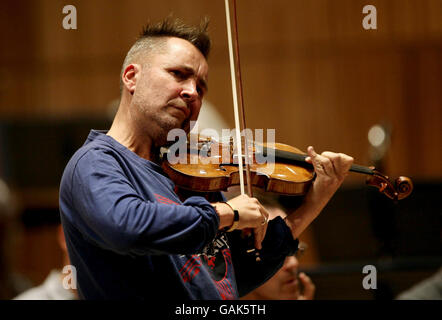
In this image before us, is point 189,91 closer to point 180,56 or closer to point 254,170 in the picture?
point 180,56

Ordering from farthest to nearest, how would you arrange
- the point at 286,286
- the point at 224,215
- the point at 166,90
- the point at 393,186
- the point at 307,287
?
the point at 307,287 → the point at 286,286 → the point at 393,186 → the point at 166,90 → the point at 224,215

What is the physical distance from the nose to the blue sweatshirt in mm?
214

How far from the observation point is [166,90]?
162 cm

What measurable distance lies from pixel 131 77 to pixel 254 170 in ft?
1.48

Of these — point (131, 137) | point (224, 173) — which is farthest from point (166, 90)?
point (224, 173)

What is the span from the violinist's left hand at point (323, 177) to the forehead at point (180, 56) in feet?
1.41

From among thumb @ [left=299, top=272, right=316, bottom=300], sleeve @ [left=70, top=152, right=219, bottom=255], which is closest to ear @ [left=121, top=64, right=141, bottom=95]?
sleeve @ [left=70, top=152, right=219, bottom=255]

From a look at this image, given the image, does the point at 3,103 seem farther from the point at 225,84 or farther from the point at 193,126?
the point at 193,126

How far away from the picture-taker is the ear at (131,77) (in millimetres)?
1668

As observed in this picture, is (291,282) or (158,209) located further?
(291,282)

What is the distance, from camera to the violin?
1.61 meters

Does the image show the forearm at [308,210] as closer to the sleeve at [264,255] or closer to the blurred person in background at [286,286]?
the sleeve at [264,255]

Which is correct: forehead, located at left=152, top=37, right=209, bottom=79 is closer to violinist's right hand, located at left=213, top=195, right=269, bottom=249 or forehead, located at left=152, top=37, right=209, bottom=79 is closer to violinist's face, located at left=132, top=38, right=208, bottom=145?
violinist's face, located at left=132, top=38, right=208, bottom=145
